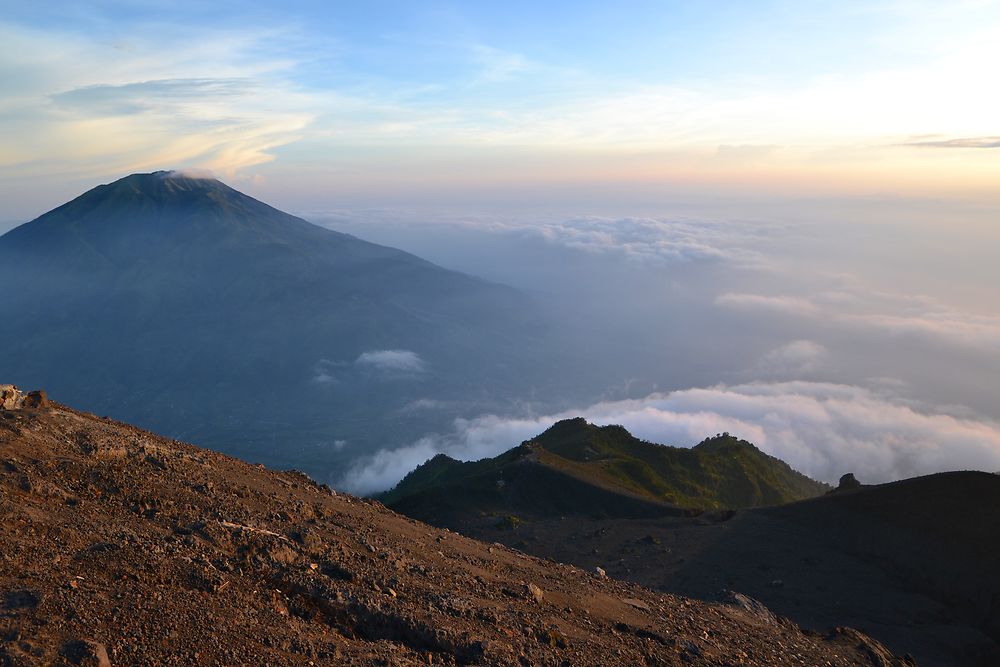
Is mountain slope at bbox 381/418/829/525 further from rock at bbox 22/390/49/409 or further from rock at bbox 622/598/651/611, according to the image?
rock at bbox 22/390/49/409

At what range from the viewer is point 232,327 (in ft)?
455

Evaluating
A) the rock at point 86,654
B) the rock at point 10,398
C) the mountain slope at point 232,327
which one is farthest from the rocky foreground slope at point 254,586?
the mountain slope at point 232,327

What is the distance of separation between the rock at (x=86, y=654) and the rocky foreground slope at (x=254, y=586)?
15 millimetres

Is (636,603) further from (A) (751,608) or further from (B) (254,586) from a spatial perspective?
(B) (254,586)

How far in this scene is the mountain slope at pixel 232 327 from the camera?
377 feet

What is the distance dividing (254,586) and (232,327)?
458 feet

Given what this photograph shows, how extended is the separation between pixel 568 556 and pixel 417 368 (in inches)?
4468

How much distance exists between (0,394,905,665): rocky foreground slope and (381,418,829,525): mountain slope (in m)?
17.3

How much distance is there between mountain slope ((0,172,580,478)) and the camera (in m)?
115

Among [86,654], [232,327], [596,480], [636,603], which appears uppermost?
[86,654]

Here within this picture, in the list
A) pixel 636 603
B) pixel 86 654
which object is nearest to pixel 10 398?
pixel 86 654

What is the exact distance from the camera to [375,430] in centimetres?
10669

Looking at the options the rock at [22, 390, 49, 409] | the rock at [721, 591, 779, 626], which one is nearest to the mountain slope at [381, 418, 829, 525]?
the rock at [721, 591, 779, 626]

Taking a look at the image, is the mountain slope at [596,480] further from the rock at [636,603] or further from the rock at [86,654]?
the rock at [86,654]
